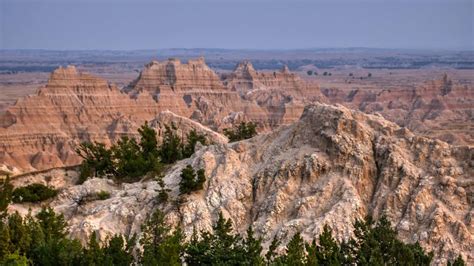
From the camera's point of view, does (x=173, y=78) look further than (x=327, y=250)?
Yes

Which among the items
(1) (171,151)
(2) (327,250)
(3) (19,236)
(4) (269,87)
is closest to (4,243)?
(3) (19,236)

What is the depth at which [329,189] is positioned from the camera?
3241 centimetres

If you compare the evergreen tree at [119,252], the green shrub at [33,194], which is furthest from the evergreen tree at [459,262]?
the green shrub at [33,194]

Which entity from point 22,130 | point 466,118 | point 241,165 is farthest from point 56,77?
point 241,165

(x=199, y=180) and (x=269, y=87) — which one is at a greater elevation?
(x=199, y=180)

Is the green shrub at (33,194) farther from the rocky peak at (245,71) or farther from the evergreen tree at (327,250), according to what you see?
the rocky peak at (245,71)

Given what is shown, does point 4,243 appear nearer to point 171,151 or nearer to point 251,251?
point 251,251

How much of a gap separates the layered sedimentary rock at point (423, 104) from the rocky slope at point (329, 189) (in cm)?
9070

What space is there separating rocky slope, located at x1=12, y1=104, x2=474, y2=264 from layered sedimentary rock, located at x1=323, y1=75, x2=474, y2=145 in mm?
90704

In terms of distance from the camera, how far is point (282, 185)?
109 feet

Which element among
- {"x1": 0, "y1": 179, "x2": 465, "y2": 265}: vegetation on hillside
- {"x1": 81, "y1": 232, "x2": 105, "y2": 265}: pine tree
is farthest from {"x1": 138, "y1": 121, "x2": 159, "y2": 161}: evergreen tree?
{"x1": 81, "y1": 232, "x2": 105, "y2": 265}: pine tree

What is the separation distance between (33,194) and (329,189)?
52.2 feet

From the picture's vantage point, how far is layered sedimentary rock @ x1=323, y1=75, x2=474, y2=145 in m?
136

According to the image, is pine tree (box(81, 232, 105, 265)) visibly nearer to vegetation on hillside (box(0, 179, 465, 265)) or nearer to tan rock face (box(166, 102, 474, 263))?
vegetation on hillside (box(0, 179, 465, 265))
